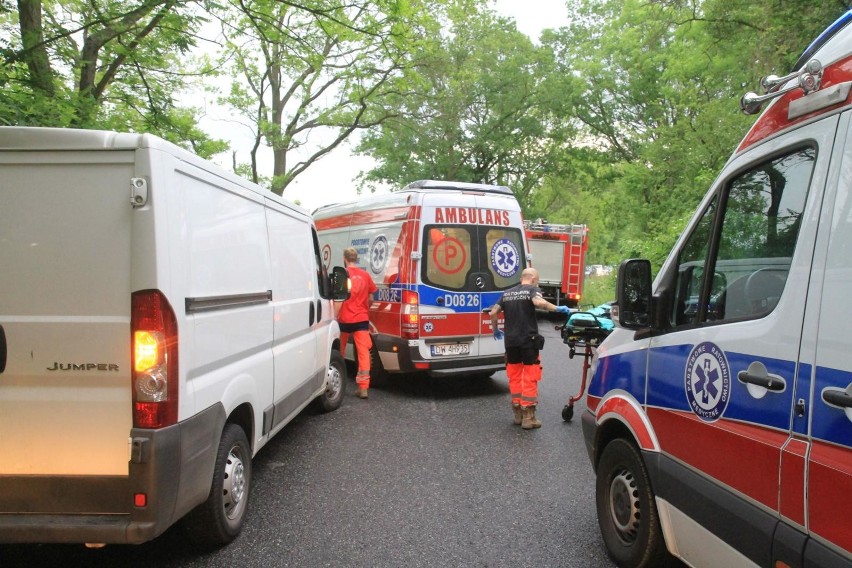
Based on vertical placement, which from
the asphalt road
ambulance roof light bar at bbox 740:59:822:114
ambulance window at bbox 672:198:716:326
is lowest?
Result: the asphalt road

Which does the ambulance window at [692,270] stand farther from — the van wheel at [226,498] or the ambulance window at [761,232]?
the van wheel at [226,498]

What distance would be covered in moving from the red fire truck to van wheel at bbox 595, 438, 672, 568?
584 inches

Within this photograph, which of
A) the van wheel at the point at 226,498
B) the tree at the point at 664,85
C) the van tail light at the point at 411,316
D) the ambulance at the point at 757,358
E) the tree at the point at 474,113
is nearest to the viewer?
the ambulance at the point at 757,358

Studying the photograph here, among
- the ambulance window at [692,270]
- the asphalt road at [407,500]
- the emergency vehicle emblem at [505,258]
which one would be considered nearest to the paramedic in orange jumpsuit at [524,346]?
the asphalt road at [407,500]

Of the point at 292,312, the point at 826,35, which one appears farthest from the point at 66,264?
the point at 826,35

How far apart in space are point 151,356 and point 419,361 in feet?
14.8

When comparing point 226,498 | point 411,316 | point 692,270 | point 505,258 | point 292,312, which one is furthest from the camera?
point 505,258

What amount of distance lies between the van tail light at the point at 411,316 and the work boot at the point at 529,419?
1.69 meters

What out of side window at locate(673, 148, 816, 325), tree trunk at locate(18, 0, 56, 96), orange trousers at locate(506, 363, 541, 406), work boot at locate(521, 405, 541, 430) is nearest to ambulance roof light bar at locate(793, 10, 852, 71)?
side window at locate(673, 148, 816, 325)

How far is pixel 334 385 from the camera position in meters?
6.59

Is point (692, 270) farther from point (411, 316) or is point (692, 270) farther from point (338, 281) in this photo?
point (411, 316)

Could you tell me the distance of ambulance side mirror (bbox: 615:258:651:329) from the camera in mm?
2873

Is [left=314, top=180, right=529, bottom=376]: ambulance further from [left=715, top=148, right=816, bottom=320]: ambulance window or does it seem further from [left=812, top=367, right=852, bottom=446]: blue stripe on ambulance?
[left=812, top=367, right=852, bottom=446]: blue stripe on ambulance

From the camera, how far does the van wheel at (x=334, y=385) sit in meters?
6.43
